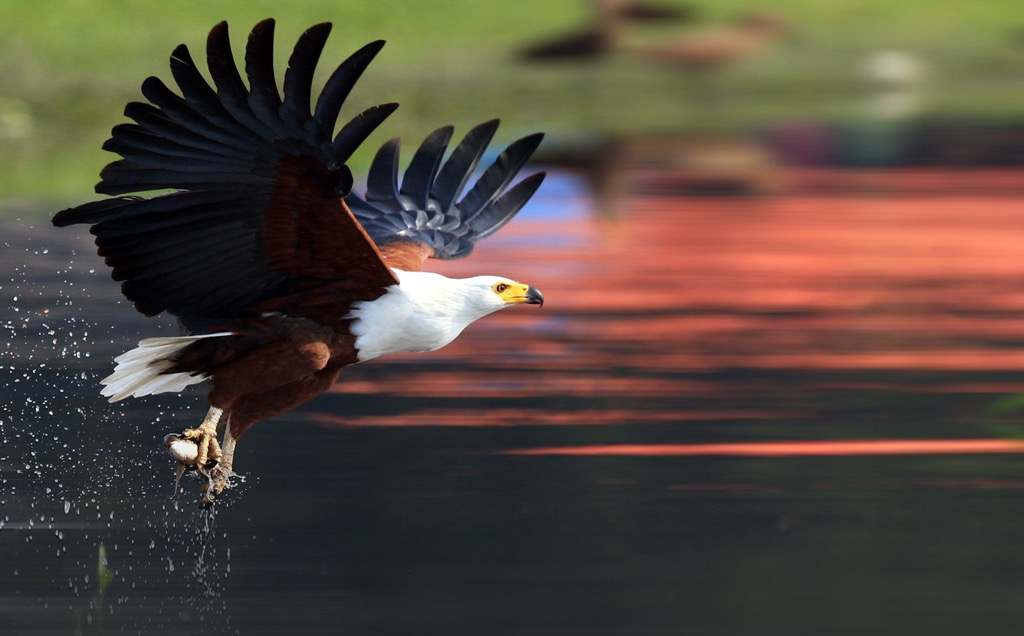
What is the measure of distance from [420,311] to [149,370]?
0.84 meters

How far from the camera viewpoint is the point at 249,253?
21.0 feet

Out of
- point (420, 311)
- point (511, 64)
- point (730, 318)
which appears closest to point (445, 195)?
point (420, 311)

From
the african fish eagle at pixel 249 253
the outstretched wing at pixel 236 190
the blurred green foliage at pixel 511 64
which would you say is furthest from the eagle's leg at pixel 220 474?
the blurred green foliage at pixel 511 64

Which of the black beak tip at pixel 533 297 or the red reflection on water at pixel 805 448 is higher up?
the black beak tip at pixel 533 297

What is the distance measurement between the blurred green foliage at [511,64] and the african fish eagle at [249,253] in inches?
396

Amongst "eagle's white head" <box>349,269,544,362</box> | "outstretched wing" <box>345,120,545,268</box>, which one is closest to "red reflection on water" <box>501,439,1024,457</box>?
"outstretched wing" <box>345,120,545,268</box>

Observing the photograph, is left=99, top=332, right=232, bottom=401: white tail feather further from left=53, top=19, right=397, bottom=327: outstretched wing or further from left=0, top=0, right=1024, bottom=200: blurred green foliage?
left=0, top=0, right=1024, bottom=200: blurred green foliage

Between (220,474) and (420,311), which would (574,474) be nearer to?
(420,311)

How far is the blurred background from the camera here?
19.4ft

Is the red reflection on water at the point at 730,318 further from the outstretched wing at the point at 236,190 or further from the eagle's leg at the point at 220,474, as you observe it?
the outstretched wing at the point at 236,190

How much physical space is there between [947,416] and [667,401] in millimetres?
1055

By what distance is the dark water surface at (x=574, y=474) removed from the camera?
5.83 m

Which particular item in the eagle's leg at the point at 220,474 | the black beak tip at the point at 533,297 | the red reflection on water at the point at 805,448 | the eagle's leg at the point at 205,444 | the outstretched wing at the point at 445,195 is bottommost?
the red reflection on water at the point at 805,448

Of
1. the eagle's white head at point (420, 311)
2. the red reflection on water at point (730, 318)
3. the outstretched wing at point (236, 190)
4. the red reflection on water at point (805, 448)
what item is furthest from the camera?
the red reflection on water at point (730, 318)
